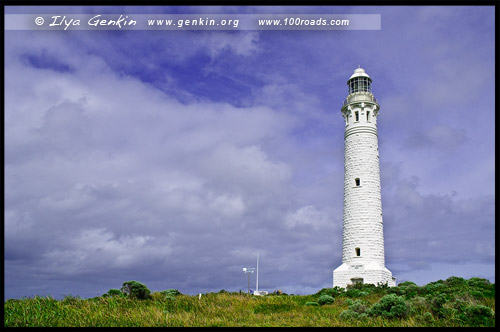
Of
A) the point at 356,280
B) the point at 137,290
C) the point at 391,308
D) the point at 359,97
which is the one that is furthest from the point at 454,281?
the point at 137,290

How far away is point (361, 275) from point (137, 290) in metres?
20.2

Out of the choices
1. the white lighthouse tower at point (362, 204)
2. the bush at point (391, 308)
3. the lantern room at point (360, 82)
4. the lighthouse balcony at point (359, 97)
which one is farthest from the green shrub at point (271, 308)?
the lantern room at point (360, 82)

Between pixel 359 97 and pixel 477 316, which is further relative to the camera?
pixel 359 97

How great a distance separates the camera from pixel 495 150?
1077cm

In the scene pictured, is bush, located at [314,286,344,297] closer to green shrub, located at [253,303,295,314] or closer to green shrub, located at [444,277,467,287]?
green shrub, located at [444,277,467,287]

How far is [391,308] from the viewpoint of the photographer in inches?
686

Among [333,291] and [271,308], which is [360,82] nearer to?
[333,291]

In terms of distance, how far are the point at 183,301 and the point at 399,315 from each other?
8.90 m

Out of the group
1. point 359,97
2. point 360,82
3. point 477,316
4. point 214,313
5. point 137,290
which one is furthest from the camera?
point 360,82

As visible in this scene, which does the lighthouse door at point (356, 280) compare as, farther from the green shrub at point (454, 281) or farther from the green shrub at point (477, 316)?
the green shrub at point (477, 316)

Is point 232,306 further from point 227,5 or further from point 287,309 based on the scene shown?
point 227,5

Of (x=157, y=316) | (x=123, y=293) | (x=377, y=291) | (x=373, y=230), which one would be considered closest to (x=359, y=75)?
(x=373, y=230)

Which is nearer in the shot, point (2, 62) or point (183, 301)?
point (2, 62)

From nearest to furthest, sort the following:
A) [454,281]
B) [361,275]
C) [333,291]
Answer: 1. [454,281]
2. [333,291]
3. [361,275]
